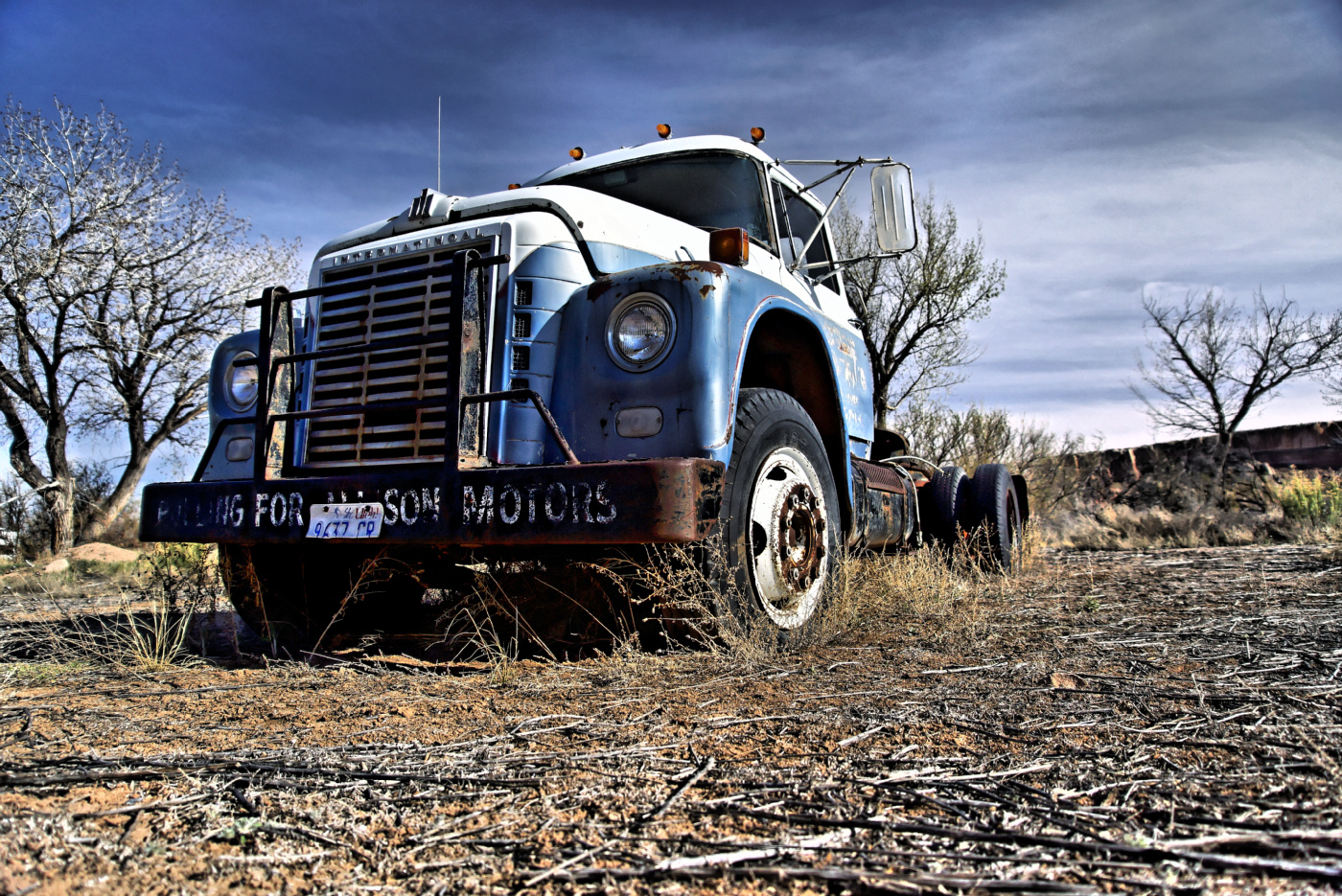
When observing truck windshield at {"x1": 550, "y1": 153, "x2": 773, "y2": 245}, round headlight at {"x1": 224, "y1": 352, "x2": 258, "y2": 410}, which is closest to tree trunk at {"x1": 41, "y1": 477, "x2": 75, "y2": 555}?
round headlight at {"x1": 224, "y1": 352, "x2": 258, "y2": 410}

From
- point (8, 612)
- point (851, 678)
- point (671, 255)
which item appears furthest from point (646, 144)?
point (8, 612)

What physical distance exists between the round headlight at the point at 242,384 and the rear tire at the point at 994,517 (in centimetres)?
505

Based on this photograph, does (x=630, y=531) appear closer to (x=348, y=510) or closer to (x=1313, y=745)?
(x=348, y=510)

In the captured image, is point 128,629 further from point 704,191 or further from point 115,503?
point 115,503

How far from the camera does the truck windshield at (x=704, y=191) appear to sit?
5.05m

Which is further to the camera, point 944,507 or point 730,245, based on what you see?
point 944,507

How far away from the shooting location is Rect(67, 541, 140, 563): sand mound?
473 inches

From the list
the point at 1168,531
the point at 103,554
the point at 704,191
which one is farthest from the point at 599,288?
the point at 103,554

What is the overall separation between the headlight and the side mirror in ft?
6.78

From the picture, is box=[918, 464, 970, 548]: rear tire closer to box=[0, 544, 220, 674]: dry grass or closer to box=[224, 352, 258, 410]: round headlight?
box=[224, 352, 258, 410]: round headlight

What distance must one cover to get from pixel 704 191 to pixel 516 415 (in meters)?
2.22

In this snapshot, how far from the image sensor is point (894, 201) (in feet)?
16.1

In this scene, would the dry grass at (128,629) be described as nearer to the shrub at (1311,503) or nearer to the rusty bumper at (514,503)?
the rusty bumper at (514,503)

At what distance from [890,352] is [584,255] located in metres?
15.0
